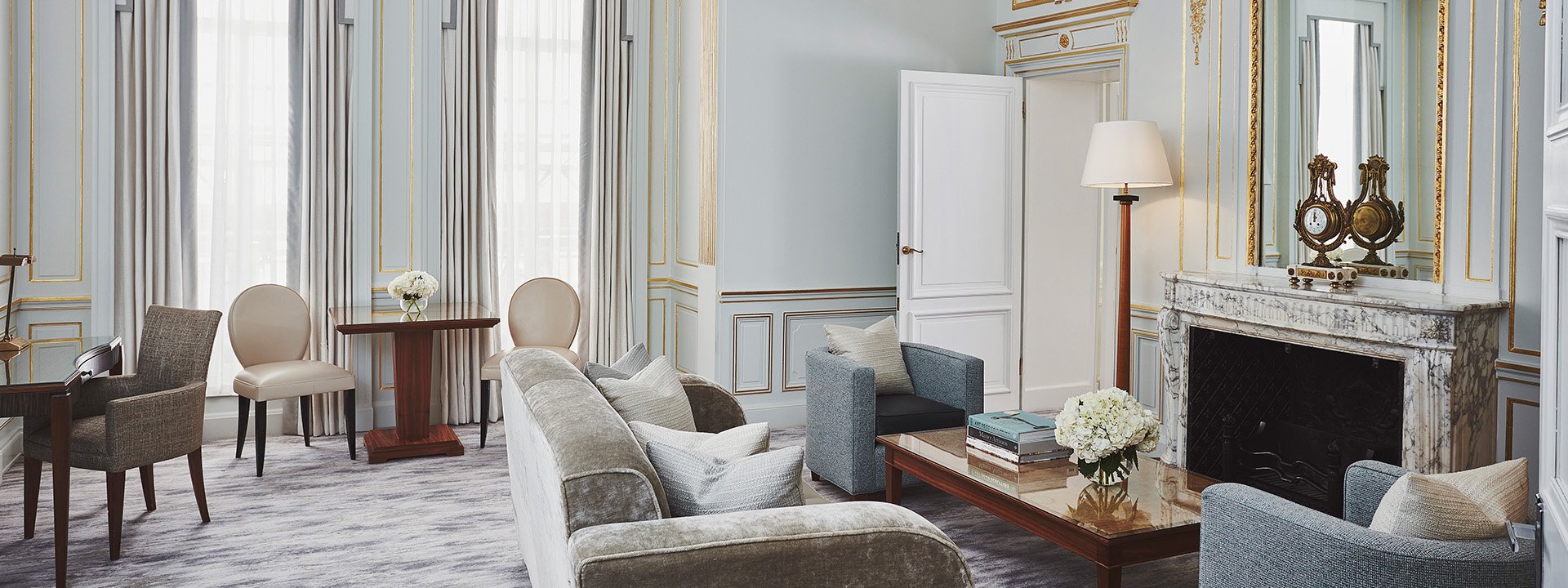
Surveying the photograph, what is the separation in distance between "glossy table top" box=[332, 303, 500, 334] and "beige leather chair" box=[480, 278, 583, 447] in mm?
286

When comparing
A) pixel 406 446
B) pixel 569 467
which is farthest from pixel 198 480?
pixel 569 467

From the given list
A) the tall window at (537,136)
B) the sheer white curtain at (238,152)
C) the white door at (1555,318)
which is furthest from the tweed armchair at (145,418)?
the white door at (1555,318)

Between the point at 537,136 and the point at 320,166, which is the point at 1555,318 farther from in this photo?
the point at 320,166

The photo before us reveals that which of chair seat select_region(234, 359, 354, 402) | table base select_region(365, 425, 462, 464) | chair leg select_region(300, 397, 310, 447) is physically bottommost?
table base select_region(365, 425, 462, 464)

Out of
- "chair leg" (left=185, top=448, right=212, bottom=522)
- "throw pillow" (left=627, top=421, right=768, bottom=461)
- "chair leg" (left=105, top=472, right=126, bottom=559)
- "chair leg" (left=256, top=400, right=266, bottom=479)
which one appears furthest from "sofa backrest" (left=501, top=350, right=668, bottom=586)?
"chair leg" (left=256, top=400, right=266, bottom=479)

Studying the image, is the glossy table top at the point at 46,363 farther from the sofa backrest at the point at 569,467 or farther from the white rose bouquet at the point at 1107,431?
the white rose bouquet at the point at 1107,431

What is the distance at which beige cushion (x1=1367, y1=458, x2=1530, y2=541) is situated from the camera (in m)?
1.93

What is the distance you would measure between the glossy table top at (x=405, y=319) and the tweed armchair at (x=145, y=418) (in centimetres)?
81

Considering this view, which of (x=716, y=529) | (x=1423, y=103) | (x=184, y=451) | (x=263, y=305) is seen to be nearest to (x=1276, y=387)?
(x=1423, y=103)

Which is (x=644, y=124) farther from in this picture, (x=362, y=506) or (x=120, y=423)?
(x=120, y=423)

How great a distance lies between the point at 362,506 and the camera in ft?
13.3

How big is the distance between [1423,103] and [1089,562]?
2.04 meters

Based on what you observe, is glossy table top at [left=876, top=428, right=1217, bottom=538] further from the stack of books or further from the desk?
the desk

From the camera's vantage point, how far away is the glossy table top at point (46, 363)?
9.87ft
